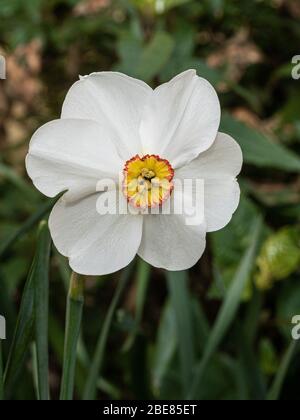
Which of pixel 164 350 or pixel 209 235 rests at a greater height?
pixel 209 235

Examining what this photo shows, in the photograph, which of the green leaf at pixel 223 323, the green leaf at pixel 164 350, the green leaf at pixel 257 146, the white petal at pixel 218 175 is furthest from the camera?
the green leaf at pixel 164 350

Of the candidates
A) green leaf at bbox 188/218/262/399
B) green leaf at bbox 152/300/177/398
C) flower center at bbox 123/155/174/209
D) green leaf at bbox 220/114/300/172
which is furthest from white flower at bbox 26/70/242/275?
green leaf at bbox 152/300/177/398

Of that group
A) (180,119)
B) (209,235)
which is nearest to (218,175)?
(180,119)

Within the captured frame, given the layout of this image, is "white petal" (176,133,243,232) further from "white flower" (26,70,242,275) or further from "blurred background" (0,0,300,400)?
"blurred background" (0,0,300,400)

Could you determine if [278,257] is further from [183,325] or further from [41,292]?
[41,292]

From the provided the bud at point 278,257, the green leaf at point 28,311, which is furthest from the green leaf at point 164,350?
the green leaf at point 28,311

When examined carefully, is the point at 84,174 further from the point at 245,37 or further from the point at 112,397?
the point at 245,37

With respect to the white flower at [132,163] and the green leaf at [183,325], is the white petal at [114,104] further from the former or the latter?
the green leaf at [183,325]
